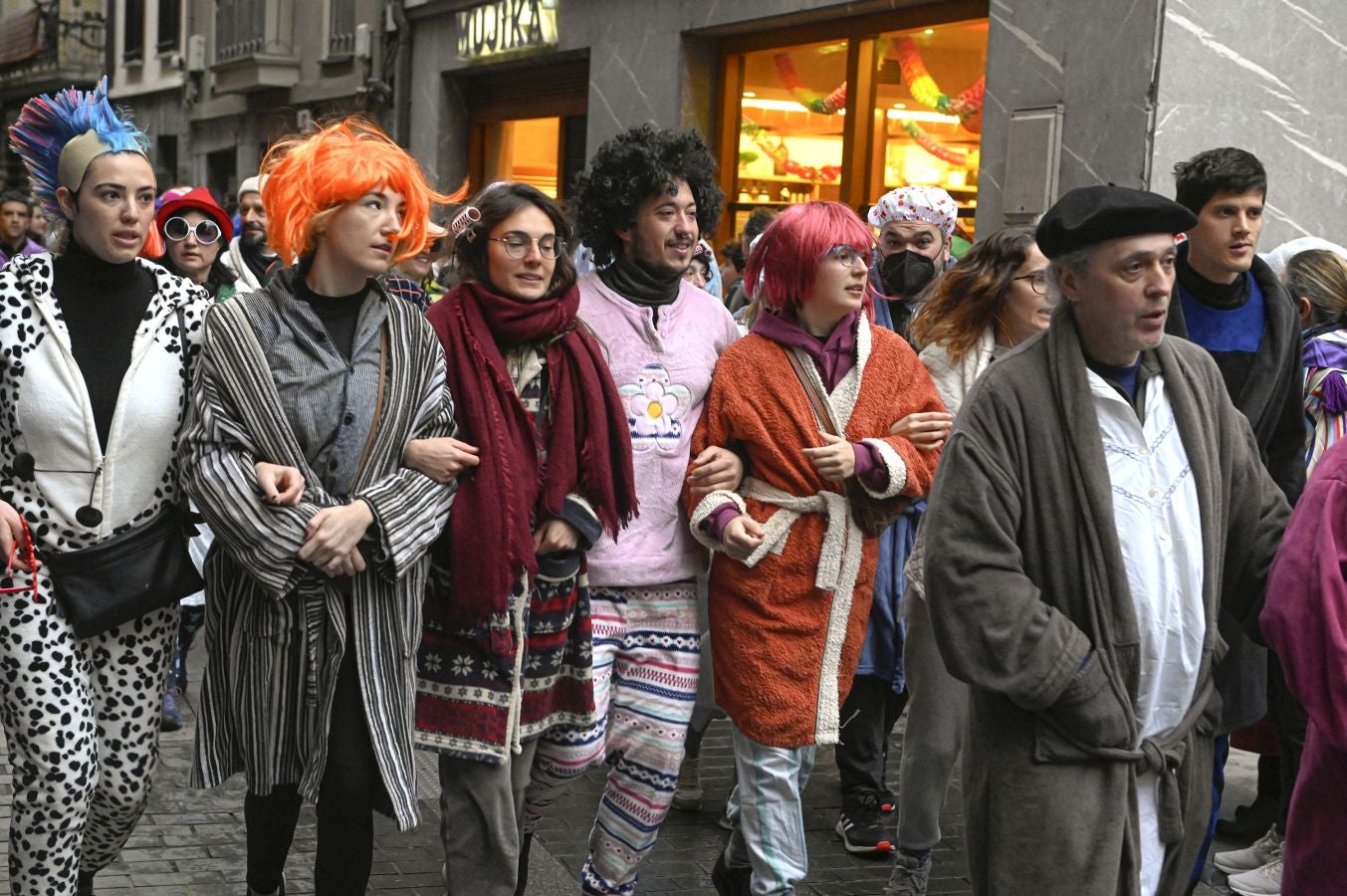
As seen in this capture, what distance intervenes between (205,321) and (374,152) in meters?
0.58

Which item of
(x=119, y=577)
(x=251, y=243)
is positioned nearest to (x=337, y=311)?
(x=119, y=577)

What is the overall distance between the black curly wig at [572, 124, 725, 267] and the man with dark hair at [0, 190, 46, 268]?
667 centimetres

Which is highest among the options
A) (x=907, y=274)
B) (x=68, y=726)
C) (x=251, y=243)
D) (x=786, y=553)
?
(x=251, y=243)

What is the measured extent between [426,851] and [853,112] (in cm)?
793

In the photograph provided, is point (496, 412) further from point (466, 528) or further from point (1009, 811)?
point (1009, 811)

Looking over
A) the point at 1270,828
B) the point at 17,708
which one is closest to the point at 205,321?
the point at 17,708

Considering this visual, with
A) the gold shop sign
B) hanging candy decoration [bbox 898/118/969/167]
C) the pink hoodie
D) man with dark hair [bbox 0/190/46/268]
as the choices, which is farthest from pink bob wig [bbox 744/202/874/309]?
the gold shop sign

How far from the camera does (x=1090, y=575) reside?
3.23 metres

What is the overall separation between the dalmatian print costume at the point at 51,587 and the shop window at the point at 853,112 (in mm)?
7754

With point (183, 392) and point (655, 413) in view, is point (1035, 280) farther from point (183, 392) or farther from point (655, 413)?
point (183, 392)

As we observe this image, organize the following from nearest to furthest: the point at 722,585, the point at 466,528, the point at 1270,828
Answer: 1. the point at 466,528
2. the point at 722,585
3. the point at 1270,828

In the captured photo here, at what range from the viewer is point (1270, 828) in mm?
5723

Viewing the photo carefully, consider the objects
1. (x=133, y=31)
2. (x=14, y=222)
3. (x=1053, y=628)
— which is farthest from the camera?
(x=133, y=31)

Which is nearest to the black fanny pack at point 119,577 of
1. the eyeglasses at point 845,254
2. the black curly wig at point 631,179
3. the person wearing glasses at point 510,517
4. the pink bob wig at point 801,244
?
the person wearing glasses at point 510,517
